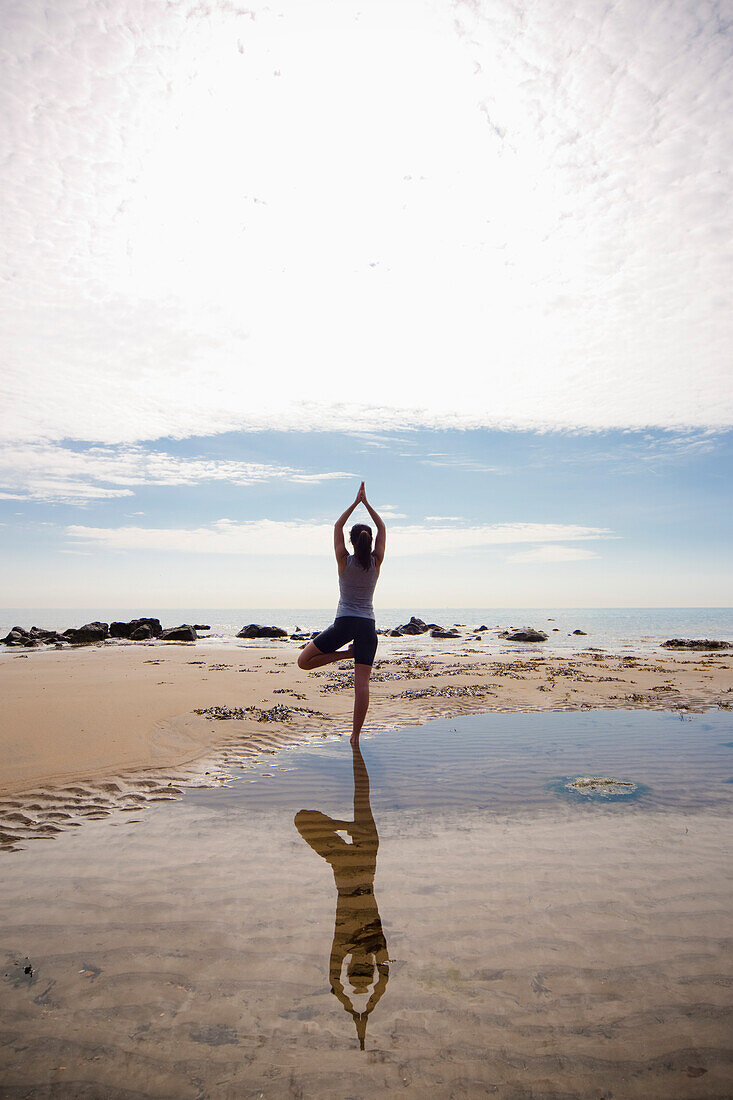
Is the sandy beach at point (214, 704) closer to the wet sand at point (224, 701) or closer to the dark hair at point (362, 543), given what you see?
the wet sand at point (224, 701)

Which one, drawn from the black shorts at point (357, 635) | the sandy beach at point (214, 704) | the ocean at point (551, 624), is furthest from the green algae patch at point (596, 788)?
the ocean at point (551, 624)

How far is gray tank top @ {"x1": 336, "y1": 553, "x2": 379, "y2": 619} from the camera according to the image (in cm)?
827

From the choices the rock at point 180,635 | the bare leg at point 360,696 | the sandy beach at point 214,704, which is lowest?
the sandy beach at point 214,704

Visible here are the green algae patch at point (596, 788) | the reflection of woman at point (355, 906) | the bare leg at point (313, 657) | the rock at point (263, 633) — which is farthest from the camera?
the rock at point (263, 633)

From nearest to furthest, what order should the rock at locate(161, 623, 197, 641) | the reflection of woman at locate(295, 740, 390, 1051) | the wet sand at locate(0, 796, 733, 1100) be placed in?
1. the wet sand at locate(0, 796, 733, 1100)
2. the reflection of woman at locate(295, 740, 390, 1051)
3. the rock at locate(161, 623, 197, 641)

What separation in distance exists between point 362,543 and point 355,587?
67 cm

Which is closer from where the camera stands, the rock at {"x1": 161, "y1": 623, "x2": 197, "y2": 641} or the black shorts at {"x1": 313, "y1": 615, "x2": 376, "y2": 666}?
the black shorts at {"x1": 313, "y1": 615, "x2": 376, "y2": 666}

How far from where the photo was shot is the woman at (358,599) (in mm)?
8211

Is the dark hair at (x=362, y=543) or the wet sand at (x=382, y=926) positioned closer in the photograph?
the wet sand at (x=382, y=926)

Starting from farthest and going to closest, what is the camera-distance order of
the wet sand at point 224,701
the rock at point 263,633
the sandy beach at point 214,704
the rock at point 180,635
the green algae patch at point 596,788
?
1. the rock at point 263,633
2. the rock at point 180,635
3. the wet sand at point 224,701
4. the sandy beach at point 214,704
5. the green algae patch at point 596,788

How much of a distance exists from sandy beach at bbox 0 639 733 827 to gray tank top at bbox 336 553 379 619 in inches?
91.8

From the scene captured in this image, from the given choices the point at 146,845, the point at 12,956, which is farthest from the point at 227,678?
the point at 12,956

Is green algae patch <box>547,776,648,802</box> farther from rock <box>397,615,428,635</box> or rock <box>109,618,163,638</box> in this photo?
rock <box>397,615,428,635</box>

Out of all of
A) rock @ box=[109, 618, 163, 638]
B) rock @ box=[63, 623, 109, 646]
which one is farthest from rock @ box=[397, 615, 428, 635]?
rock @ box=[63, 623, 109, 646]
